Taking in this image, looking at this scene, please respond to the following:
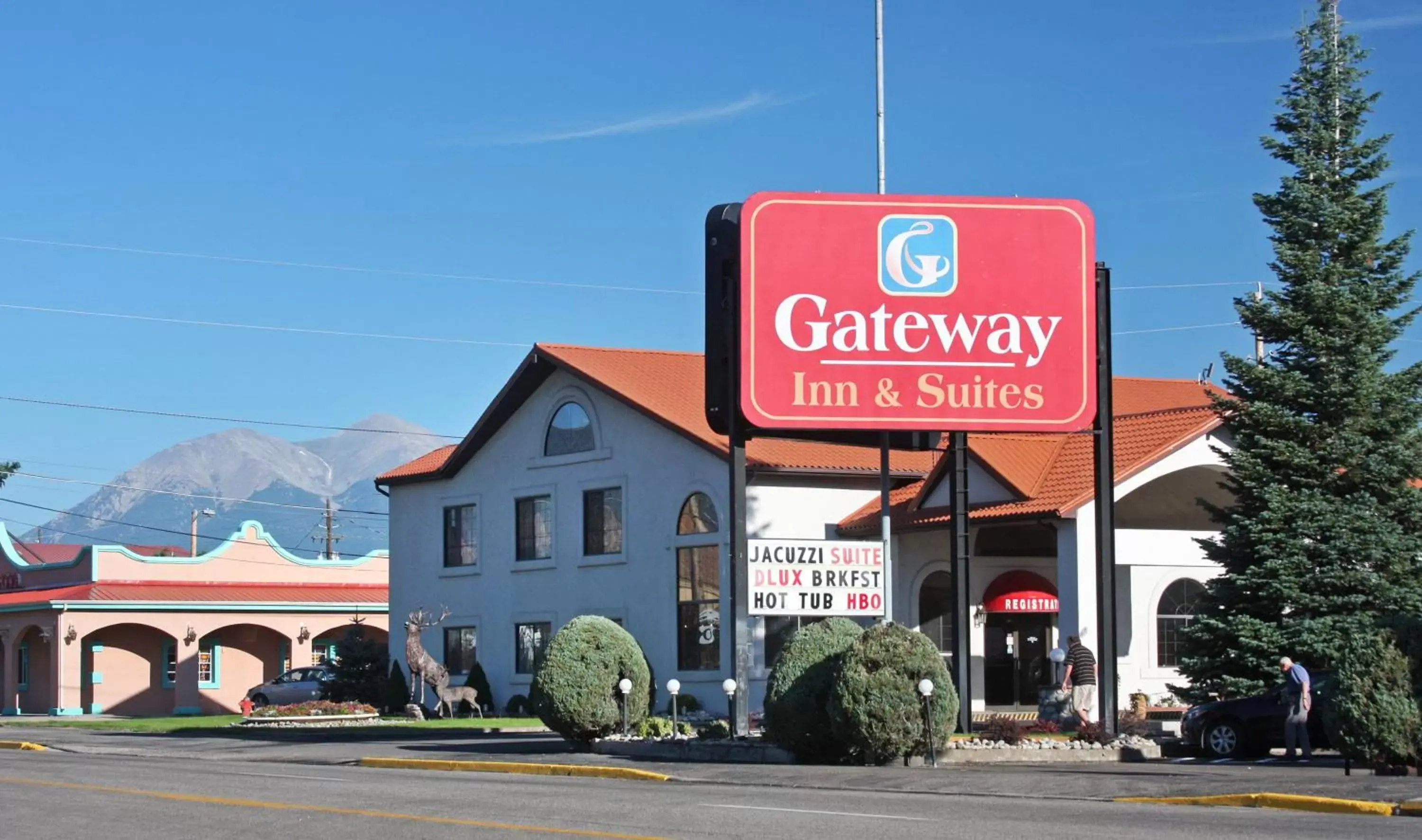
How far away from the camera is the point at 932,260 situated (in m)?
27.4

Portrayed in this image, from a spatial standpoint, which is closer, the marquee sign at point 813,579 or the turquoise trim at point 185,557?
the marquee sign at point 813,579

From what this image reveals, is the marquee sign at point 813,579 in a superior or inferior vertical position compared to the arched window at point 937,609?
superior

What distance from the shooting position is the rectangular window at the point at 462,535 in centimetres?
4741

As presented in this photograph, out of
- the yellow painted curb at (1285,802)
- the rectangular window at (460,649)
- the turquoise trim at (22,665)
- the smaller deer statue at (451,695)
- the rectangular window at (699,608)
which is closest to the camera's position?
the yellow painted curb at (1285,802)

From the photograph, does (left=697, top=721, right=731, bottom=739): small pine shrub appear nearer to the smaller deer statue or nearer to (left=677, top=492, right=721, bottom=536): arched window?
(left=677, top=492, right=721, bottom=536): arched window

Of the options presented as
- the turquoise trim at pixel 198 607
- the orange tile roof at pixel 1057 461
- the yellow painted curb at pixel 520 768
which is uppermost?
the orange tile roof at pixel 1057 461

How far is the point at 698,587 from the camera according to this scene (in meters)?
40.4

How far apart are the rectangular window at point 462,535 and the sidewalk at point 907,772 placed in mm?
12757

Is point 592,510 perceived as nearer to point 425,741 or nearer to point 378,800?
point 425,741

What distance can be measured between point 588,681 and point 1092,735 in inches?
296

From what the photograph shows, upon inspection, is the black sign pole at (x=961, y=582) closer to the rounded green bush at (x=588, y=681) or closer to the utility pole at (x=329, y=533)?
the rounded green bush at (x=588, y=681)

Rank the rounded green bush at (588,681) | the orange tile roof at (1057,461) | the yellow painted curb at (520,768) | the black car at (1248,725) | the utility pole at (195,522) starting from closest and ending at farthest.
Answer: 1. the yellow painted curb at (520,768)
2. the black car at (1248,725)
3. the rounded green bush at (588,681)
4. the orange tile roof at (1057,461)
5. the utility pole at (195,522)

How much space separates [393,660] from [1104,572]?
26.1 meters

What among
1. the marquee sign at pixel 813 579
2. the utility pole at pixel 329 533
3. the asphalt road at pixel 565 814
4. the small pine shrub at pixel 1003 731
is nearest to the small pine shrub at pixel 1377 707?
the asphalt road at pixel 565 814
